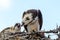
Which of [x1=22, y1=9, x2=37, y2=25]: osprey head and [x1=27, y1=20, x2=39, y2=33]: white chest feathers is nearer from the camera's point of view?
[x1=22, y1=9, x2=37, y2=25]: osprey head

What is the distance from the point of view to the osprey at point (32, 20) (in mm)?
6594

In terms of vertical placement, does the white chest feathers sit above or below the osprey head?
below

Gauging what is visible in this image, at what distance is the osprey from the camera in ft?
21.6

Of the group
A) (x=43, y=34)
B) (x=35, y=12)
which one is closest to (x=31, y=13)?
(x=35, y=12)

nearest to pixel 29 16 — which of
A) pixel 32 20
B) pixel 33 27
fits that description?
pixel 32 20

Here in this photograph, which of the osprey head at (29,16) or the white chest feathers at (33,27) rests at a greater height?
the osprey head at (29,16)

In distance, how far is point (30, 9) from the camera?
678 centimetres

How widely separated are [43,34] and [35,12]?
58 cm

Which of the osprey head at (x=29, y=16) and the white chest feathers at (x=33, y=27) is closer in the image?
the osprey head at (x=29, y=16)

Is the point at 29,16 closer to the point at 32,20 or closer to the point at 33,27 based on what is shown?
the point at 32,20

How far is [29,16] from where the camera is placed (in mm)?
6609

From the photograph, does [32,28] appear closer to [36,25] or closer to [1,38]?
[36,25]

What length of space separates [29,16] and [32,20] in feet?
0.35

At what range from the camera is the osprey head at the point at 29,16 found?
658cm
